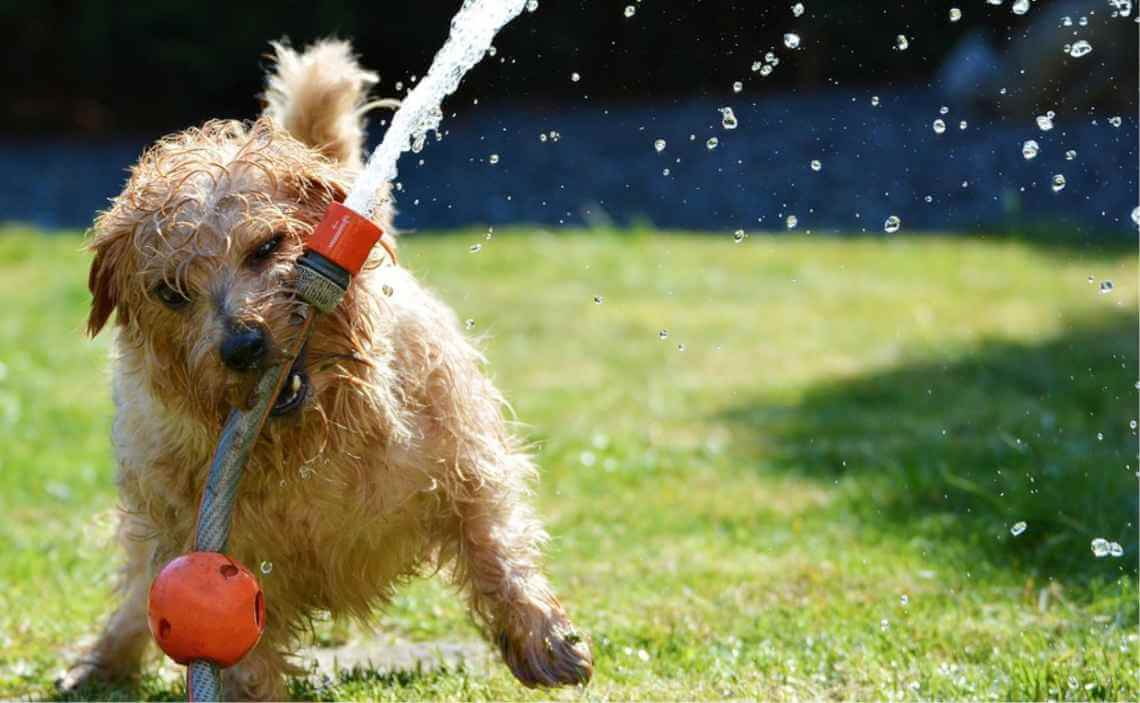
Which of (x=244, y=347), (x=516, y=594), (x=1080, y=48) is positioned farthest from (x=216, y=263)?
(x=1080, y=48)

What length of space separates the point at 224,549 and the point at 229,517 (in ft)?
0.23

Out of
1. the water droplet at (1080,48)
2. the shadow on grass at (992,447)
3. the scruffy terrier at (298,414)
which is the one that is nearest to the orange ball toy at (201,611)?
the scruffy terrier at (298,414)

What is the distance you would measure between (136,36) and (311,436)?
12.6 metres

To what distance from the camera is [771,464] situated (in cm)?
656

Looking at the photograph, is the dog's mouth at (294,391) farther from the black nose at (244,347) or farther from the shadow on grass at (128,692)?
the shadow on grass at (128,692)

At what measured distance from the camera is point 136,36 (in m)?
15.3

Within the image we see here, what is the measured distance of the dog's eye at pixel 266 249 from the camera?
3.50 m

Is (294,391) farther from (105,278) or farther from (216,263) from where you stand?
(105,278)

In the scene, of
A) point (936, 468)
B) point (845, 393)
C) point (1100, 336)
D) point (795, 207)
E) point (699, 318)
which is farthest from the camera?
point (795, 207)

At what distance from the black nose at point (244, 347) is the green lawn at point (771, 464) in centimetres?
104

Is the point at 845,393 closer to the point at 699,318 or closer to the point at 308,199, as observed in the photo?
the point at 699,318

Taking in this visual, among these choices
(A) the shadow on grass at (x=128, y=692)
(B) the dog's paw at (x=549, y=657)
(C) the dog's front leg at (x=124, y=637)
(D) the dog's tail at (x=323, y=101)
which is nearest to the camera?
(B) the dog's paw at (x=549, y=657)

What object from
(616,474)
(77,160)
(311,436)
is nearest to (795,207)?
(616,474)

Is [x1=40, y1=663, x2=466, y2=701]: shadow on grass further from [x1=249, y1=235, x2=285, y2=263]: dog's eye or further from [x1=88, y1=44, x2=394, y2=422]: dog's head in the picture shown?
[x1=249, y1=235, x2=285, y2=263]: dog's eye
